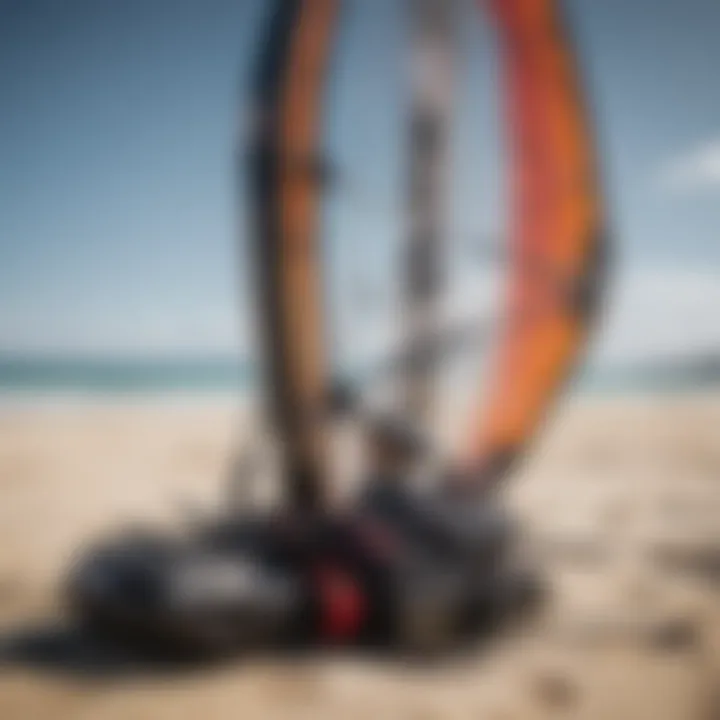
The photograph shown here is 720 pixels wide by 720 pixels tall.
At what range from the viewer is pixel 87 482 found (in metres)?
1.54

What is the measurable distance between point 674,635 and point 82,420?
1907 mm

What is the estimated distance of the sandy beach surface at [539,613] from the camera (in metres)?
0.95

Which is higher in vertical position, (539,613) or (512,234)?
(512,234)

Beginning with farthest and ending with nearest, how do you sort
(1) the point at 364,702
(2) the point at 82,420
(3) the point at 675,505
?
1. (2) the point at 82,420
2. (3) the point at 675,505
3. (1) the point at 364,702

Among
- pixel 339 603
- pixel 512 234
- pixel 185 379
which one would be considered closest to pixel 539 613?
pixel 339 603

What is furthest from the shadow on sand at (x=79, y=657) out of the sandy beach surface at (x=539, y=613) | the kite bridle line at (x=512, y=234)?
the kite bridle line at (x=512, y=234)

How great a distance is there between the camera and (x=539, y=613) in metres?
1.11

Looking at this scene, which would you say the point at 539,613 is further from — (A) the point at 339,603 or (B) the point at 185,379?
(B) the point at 185,379

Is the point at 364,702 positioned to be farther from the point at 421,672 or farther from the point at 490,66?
the point at 490,66

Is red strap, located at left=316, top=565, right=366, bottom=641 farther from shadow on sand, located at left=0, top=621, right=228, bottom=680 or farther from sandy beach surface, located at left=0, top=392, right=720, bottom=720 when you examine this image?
shadow on sand, located at left=0, top=621, right=228, bottom=680

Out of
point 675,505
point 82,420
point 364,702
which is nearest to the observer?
point 364,702

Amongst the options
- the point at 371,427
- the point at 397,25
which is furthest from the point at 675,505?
the point at 397,25

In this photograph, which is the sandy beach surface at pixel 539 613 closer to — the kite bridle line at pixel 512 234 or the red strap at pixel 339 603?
the red strap at pixel 339 603

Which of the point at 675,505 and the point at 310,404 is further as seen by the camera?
the point at 675,505
